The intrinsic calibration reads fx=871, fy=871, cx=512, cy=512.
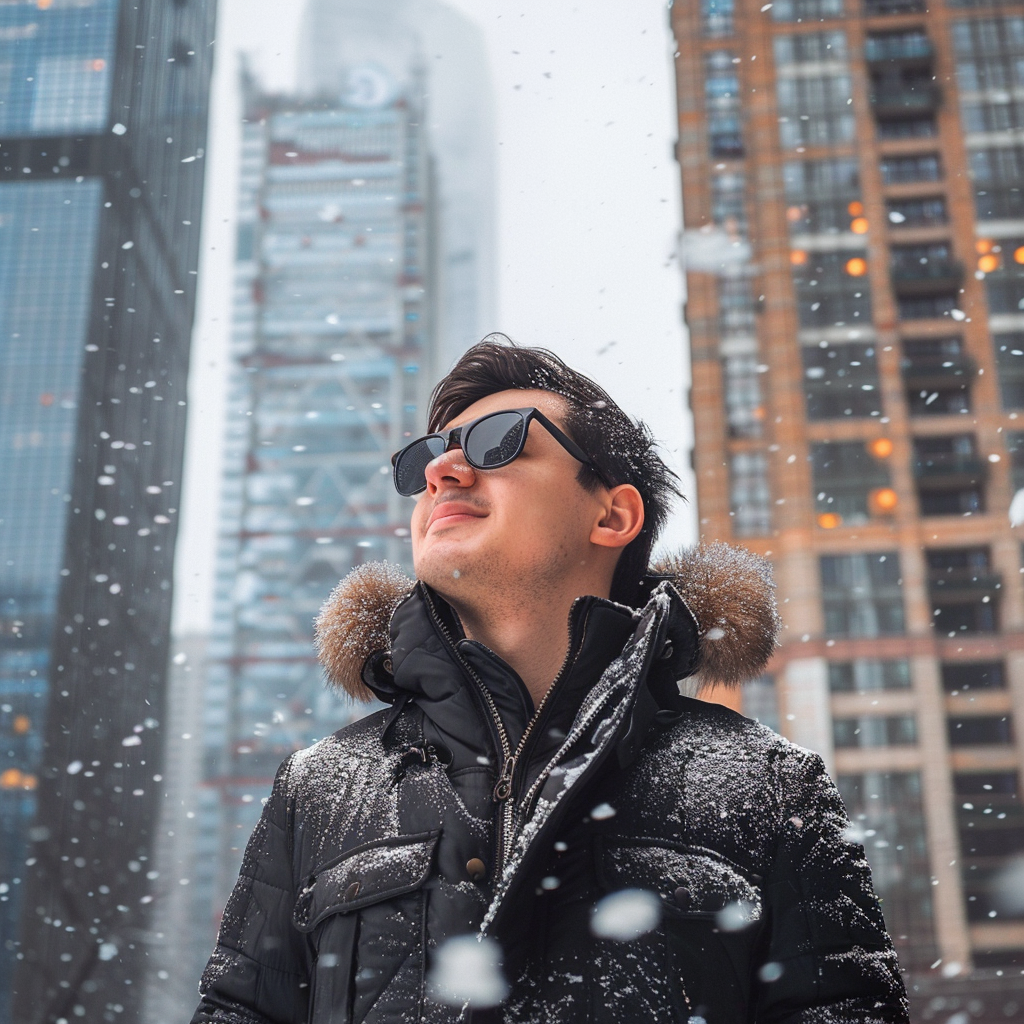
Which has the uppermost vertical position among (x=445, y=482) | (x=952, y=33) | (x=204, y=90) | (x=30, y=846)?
(x=204, y=90)

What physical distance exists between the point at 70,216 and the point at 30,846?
12.6m

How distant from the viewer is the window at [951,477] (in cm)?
881

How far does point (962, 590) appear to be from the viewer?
8516mm

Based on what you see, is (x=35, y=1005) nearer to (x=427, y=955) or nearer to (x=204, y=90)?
(x=204, y=90)

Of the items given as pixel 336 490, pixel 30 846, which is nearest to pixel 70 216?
pixel 336 490

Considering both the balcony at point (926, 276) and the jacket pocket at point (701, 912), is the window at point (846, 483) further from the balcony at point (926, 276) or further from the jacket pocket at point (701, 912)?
the jacket pocket at point (701, 912)

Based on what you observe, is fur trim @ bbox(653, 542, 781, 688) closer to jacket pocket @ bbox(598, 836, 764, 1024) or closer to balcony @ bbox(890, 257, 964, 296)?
jacket pocket @ bbox(598, 836, 764, 1024)

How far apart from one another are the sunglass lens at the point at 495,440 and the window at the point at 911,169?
9.69 metres

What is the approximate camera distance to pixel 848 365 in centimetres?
896

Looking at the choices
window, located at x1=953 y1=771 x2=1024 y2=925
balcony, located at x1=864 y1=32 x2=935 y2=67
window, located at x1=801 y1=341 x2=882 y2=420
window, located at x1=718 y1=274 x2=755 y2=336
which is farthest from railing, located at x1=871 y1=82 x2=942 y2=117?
window, located at x1=953 y1=771 x2=1024 y2=925

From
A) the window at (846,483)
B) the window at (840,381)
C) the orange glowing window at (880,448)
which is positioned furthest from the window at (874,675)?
the window at (840,381)

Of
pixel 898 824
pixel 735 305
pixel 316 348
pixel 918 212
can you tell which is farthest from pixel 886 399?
pixel 316 348

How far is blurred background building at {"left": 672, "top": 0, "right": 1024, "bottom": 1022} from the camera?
8336 millimetres

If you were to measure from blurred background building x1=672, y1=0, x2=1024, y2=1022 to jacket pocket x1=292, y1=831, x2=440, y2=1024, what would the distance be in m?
7.35
